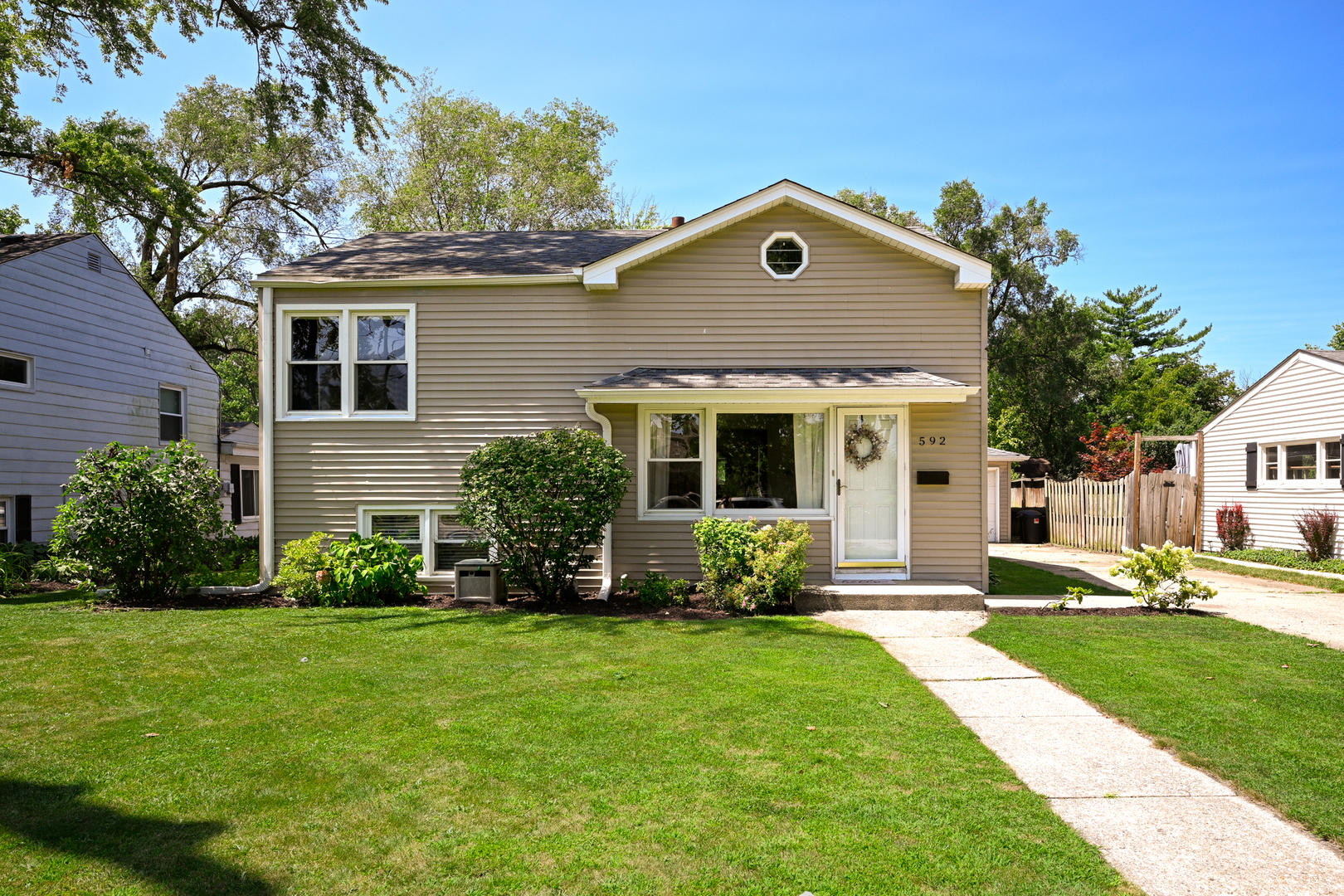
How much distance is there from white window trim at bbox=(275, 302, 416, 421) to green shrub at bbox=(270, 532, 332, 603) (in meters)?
1.71

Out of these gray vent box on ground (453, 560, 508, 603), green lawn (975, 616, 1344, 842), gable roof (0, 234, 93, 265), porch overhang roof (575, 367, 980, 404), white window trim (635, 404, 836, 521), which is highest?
gable roof (0, 234, 93, 265)

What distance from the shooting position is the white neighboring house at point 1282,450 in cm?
1431

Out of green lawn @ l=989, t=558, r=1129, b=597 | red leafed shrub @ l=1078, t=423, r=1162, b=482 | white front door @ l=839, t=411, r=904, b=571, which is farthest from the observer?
red leafed shrub @ l=1078, t=423, r=1162, b=482

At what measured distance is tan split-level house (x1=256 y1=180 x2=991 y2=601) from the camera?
32.6ft

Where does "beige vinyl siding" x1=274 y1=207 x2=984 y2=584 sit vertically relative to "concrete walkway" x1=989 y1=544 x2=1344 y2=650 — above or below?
above

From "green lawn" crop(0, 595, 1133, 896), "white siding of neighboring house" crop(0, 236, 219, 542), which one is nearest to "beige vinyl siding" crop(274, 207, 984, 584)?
"green lawn" crop(0, 595, 1133, 896)

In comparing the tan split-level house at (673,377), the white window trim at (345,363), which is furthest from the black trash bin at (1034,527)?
the white window trim at (345,363)

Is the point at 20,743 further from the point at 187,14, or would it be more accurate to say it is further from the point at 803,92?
the point at 187,14

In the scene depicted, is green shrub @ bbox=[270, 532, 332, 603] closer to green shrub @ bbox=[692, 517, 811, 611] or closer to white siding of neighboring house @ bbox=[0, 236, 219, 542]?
green shrub @ bbox=[692, 517, 811, 611]

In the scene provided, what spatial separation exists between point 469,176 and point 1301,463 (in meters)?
24.8

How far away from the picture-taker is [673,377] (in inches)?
386

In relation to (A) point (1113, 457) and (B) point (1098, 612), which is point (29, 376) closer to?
(B) point (1098, 612)

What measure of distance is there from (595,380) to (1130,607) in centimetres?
681

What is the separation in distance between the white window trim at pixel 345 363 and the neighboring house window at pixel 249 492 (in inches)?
556
